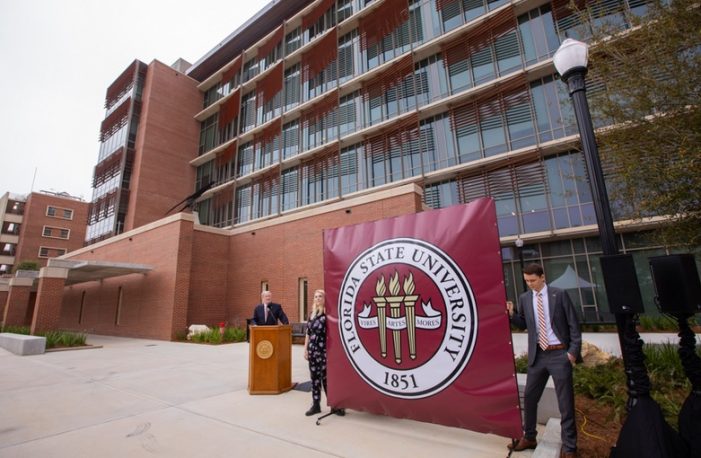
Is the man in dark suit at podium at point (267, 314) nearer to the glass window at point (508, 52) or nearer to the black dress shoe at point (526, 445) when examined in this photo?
the black dress shoe at point (526, 445)

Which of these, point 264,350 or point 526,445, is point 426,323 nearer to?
point 526,445

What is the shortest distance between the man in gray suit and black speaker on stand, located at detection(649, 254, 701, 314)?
842mm

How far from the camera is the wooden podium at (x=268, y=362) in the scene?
20.2 ft

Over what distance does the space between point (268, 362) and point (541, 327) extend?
446 cm

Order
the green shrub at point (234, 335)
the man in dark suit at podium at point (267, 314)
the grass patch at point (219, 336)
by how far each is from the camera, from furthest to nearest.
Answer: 1. the green shrub at point (234, 335)
2. the grass patch at point (219, 336)
3. the man in dark suit at podium at point (267, 314)

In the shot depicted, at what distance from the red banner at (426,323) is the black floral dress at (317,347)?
1.50 ft

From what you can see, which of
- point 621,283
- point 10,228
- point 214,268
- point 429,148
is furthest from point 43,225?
point 621,283

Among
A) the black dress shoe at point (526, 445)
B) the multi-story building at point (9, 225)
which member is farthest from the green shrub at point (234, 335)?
the multi-story building at point (9, 225)

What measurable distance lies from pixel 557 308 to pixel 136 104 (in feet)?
123

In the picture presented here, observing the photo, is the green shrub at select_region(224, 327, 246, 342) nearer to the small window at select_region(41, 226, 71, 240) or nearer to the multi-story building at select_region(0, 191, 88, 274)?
the multi-story building at select_region(0, 191, 88, 274)

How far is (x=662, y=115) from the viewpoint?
7227 millimetres

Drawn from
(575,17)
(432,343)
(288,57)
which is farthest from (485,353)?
(288,57)

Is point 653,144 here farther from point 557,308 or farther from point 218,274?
point 218,274

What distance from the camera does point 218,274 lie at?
19812mm
